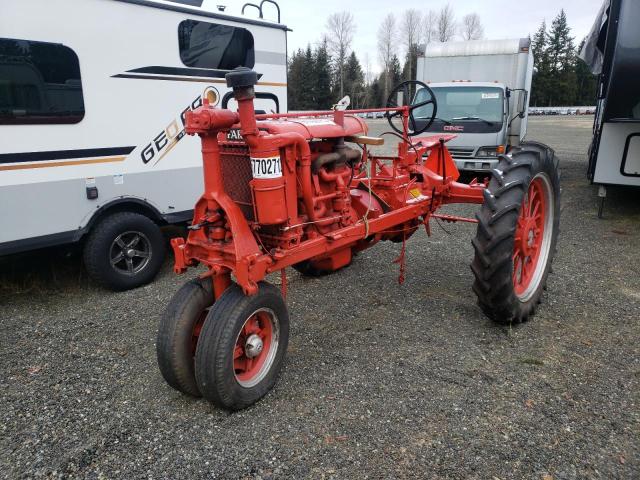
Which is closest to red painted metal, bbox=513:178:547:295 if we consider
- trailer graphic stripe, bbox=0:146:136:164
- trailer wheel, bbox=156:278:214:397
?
trailer wheel, bbox=156:278:214:397

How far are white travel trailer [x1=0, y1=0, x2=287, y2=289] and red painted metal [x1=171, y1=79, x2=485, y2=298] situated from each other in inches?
73.7

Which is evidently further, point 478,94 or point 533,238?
point 478,94

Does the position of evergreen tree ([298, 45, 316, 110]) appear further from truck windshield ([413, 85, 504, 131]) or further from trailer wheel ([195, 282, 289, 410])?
trailer wheel ([195, 282, 289, 410])

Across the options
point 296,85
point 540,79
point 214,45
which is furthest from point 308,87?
point 214,45

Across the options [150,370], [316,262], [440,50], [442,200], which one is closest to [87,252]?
[150,370]

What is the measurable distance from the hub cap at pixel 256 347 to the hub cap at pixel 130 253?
2.38 meters

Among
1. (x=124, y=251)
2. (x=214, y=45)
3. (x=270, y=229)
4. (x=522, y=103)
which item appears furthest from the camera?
(x=522, y=103)

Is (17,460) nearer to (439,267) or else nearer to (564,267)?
(439,267)

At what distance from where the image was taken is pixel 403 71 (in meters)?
62.2

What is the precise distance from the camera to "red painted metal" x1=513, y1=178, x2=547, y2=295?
401 centimetres

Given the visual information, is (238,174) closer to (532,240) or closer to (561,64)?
(532,240)

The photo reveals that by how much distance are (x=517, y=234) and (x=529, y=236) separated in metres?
0.26

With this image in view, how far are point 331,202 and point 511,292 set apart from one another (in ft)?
4.91

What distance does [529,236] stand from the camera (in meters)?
4.17
